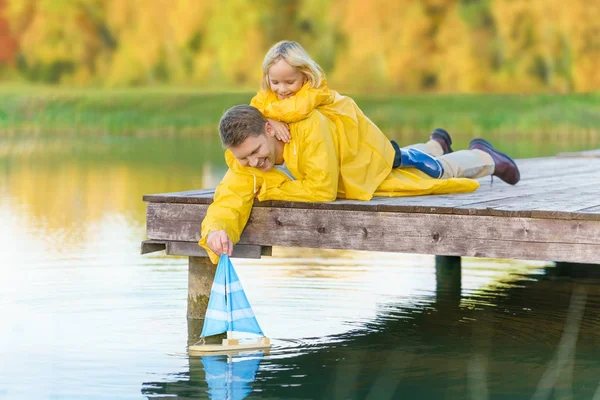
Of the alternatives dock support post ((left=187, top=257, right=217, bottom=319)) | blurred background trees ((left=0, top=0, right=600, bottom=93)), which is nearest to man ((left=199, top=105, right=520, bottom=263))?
dock support post ((left=187, top=257, right=217, bottom=319))

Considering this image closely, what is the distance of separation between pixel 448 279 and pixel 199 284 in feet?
7.19

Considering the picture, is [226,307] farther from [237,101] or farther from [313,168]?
[237,101]

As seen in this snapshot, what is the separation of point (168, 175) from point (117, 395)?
36.2ft

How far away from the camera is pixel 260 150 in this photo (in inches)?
220

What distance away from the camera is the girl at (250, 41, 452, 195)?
18.6ft

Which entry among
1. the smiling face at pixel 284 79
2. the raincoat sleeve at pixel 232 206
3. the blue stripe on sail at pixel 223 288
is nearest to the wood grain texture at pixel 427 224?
the raincoat sleeve at pixel 232 206

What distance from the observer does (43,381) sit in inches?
206

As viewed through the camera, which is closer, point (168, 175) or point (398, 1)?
point (168, 175)

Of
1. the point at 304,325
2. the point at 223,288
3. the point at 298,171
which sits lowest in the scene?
the point at 304,325

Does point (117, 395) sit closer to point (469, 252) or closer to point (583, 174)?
point (469, 252)

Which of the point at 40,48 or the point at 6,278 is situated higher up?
the point at 40,48

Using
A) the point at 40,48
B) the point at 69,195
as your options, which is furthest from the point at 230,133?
the point at 40,48

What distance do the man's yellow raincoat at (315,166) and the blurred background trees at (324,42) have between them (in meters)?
24.3

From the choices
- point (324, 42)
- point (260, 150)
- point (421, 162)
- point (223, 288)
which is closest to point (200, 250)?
point (223, 288)
